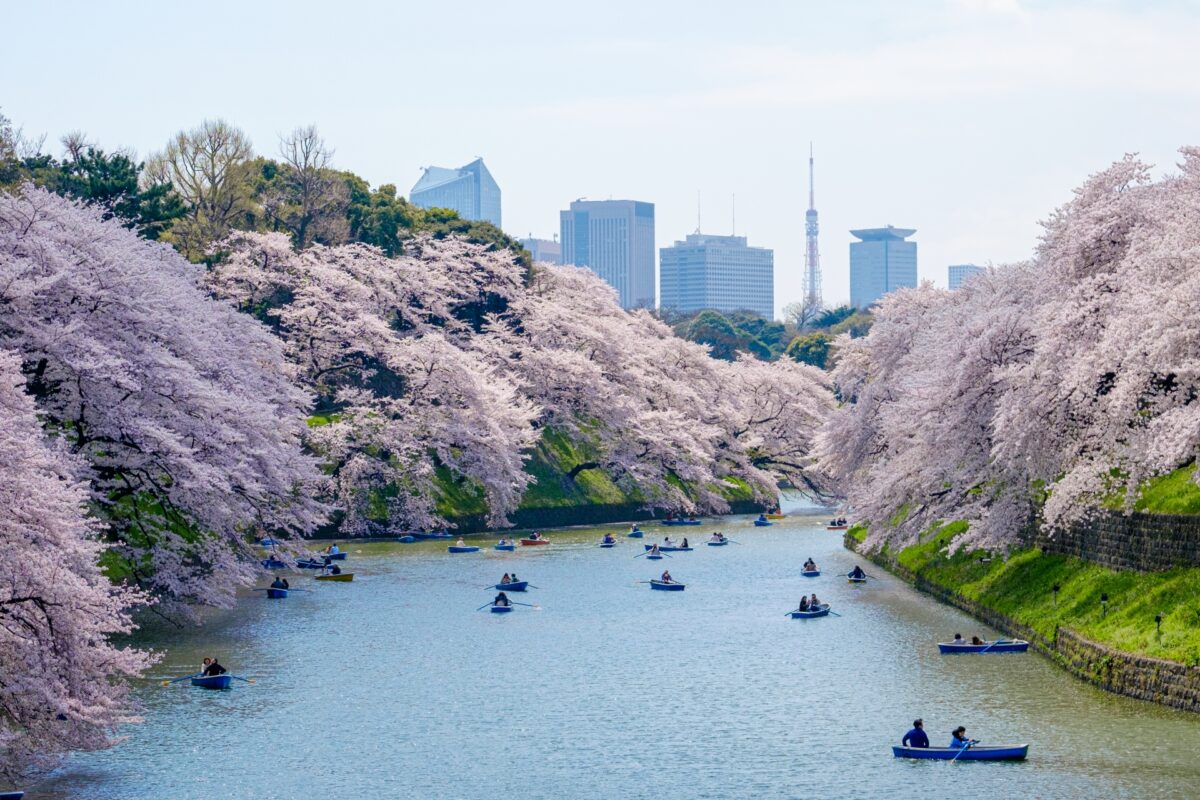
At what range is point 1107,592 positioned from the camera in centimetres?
3984

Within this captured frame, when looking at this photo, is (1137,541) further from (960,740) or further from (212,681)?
(212,681)

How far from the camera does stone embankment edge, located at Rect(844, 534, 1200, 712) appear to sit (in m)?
32.5

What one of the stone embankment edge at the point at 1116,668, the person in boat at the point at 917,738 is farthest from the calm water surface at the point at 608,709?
the person in boat at the point at 917,738

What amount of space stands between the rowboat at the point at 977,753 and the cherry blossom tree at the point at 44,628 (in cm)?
1601

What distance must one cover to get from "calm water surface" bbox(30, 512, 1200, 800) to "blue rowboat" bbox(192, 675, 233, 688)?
0.45 metres

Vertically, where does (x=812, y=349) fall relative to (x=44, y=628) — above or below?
above

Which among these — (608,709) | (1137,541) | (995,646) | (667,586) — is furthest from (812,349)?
(608,709)

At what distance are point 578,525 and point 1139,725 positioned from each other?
189 ft

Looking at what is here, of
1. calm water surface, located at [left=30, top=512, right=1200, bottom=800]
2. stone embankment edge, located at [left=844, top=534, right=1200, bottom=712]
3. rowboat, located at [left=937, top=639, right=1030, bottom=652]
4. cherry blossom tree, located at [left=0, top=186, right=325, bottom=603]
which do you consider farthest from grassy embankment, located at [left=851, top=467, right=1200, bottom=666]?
cherry blossom tree, located at [left=0, top=186, right=325, bottom=603]

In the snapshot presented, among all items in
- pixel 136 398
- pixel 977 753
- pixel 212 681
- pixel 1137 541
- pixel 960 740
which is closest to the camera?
pixel 977 753

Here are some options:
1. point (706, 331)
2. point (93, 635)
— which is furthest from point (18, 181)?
point (706, 331)

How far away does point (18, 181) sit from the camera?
78938mm

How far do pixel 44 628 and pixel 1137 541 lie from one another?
87.6 feet

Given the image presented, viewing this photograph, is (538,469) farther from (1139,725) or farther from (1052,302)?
(1139,725)
